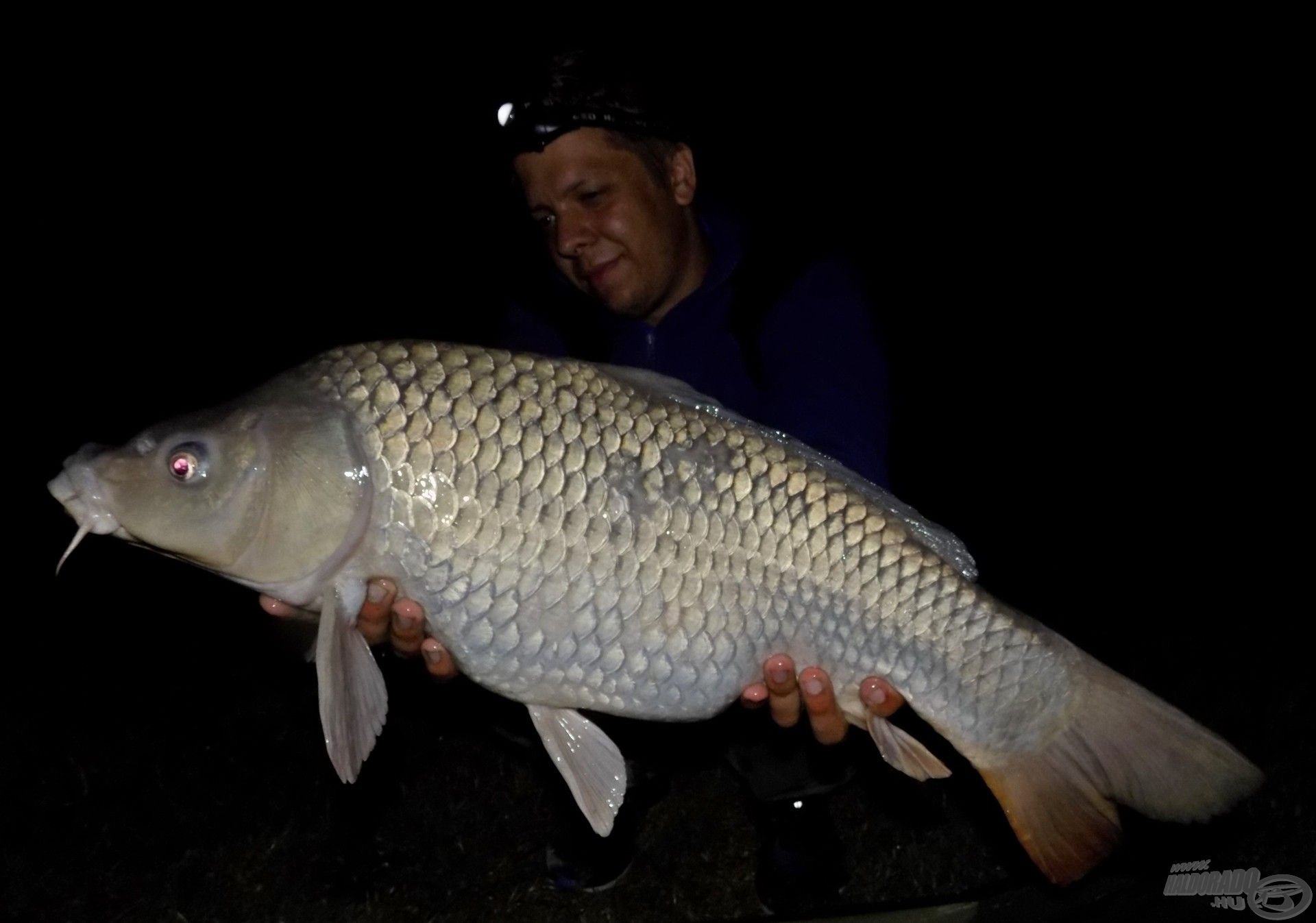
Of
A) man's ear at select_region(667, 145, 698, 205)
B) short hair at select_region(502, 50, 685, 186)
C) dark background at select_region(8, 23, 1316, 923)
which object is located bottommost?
dark background at select_region(8, 23, 1316, 923)

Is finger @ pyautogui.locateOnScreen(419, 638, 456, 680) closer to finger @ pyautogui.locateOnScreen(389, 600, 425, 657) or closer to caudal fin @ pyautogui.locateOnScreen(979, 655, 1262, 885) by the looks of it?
finger @ pyautogui.locateOnScreen(389, 600, 425, 657)

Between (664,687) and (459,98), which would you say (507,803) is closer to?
(664,687)

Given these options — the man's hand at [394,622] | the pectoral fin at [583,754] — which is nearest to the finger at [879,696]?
the pectoral fin at [583,754]

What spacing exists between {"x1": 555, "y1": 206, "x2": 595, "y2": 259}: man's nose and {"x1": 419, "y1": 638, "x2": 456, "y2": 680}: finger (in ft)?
2.99

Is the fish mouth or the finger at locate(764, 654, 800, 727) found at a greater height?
the fish mouth

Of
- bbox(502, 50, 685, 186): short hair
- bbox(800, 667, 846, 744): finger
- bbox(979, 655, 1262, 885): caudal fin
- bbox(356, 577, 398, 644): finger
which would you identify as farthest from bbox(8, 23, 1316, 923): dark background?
bbox(356, 577, 398, 644): finger

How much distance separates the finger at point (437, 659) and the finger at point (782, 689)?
0.45 metres

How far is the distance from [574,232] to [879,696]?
1103mm

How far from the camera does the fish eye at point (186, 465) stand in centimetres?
125

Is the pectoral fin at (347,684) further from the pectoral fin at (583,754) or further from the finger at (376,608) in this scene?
the pectoral fin at (583,754)

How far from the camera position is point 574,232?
2.00 m

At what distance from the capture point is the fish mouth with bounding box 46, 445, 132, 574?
4.05ft

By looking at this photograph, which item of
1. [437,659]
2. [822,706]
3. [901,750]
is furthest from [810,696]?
[437,659]

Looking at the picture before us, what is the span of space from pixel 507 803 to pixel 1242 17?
Answer: 964 centimetres
